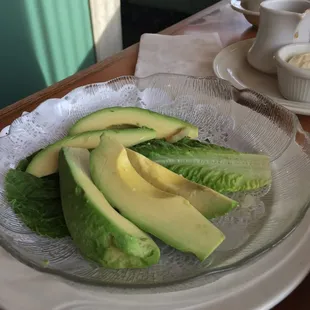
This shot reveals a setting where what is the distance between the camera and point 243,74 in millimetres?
686

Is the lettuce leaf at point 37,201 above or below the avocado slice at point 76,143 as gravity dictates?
below

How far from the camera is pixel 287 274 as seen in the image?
0.36 metres

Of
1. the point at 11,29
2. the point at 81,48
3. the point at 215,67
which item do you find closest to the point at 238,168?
the point at 215,67

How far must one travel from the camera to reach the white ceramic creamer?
25.6 inches

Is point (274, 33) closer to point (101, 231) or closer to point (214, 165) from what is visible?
point (214, 165)

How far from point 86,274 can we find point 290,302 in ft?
0.55

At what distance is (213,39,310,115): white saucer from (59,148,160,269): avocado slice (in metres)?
0.32

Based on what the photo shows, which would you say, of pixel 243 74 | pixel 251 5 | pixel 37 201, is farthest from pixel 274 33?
pixel 37 201

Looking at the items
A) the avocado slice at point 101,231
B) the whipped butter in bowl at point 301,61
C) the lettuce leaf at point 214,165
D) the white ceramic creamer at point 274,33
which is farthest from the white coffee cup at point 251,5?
Answer: the avocado slice at point 101,231

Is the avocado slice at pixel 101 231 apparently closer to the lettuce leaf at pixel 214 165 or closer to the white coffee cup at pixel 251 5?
the lettuce leaf at pixel 214 165

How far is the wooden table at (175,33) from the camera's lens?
14.5 inches

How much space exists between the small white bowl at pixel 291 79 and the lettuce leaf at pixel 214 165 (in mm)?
178

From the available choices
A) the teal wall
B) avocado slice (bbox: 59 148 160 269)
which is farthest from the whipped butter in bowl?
the teal wall

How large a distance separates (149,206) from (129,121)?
15 cm
